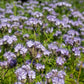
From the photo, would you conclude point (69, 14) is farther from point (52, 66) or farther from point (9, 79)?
point (9, 79)

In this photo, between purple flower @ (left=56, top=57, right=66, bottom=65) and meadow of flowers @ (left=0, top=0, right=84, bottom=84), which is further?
purple flower @ (left=56, top=57, right=66, bottom=65)

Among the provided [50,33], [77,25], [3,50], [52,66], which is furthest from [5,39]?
[77,25]

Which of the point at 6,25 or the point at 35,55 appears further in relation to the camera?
the point at 6,25

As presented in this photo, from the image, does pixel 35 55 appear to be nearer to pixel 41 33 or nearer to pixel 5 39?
pixel 5 39

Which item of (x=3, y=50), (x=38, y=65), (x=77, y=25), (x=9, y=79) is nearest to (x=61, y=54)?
(x=38, y=65)

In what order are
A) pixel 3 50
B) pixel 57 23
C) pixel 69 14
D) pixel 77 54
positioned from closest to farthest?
1. pixel 77 54
2. pixel 3 50
3. pixel 57 23
4. pixel 69 14

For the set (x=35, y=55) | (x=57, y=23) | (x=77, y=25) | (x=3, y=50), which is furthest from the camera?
(x=77, y=25)

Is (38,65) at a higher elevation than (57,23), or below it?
below

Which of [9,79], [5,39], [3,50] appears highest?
[5,39]

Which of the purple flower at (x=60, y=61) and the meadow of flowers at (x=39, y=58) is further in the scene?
the purple flower at (x=60, y=61)
